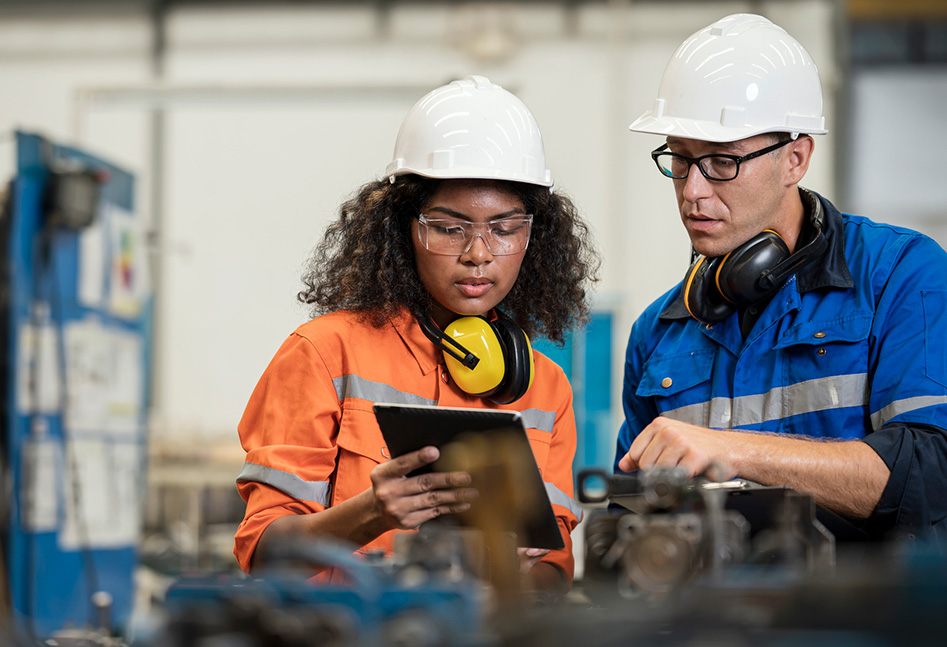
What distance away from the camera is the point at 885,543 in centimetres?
163

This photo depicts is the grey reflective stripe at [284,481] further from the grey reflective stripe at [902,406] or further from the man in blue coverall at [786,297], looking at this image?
the grey reflective stripe at [902,406]

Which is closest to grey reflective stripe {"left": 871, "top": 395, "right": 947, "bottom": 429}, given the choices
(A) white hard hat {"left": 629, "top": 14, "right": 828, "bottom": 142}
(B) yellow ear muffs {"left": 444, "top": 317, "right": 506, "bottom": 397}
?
(A) white hard hat {"left": 629, "top": 14, "right": 828, "bottom": 142}

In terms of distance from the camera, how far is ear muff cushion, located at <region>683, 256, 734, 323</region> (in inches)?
76.0

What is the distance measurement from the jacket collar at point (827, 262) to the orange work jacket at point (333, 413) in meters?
0.62

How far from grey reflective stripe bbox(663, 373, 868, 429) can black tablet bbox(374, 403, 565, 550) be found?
0.65 metres

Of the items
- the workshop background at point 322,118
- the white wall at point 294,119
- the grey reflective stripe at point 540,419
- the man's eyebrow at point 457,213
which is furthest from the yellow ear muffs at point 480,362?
the white wall at point 294,119

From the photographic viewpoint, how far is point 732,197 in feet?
6.07

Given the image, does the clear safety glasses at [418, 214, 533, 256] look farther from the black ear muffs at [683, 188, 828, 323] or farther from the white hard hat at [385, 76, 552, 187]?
the black ear muffs at [683, 188, 828, 323]

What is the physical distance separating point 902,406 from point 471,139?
3.21 ft

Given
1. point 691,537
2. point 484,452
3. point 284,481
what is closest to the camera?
point 691,537

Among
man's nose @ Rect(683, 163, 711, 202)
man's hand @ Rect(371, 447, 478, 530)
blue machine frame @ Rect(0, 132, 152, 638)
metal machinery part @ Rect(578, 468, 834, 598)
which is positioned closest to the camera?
metal machinery part @ Rect(578, 468, 834, 598)

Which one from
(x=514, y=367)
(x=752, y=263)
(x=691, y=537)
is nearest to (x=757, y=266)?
(x=752, y=263)

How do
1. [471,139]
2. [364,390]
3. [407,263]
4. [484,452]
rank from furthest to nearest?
1. [407,263]
2. [471,139]
3. [364,390]
4. [484,452]

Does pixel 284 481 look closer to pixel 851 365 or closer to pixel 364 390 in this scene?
pixel 364 390
